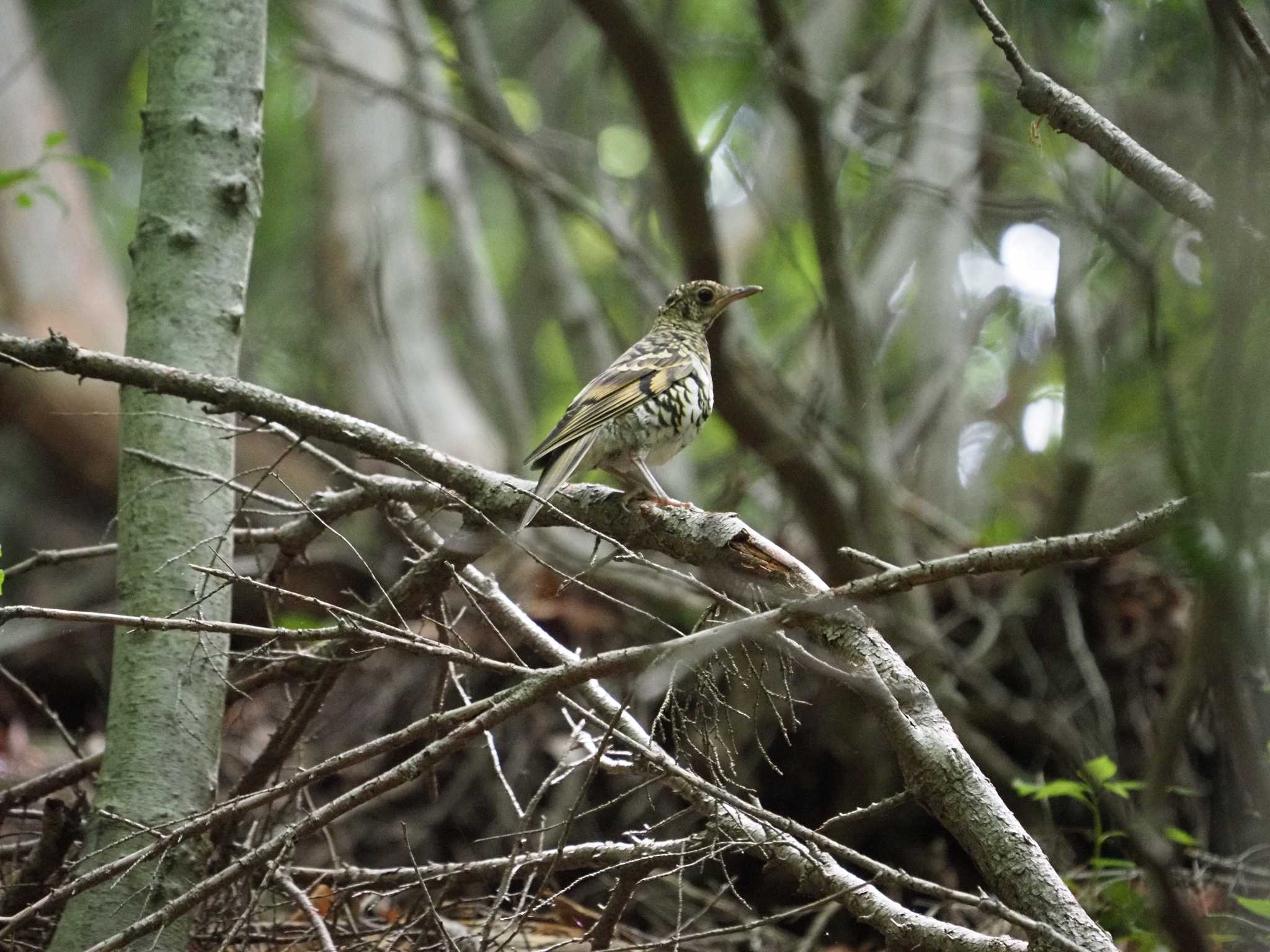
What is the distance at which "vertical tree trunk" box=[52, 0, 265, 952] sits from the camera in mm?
3252

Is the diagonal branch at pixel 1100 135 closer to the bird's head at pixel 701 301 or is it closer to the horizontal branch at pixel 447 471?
the horizontal branch at pixel 447 471

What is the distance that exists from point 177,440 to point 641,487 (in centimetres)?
144

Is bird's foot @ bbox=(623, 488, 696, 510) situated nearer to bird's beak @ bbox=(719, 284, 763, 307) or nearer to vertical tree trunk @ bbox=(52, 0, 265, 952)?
vertical tree trunk @ bbox=(52, 0, 265, 952)

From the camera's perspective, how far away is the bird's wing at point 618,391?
13.7ft

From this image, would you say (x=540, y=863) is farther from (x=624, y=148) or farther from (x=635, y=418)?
(x=624, y=148)

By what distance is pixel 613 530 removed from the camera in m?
3.38

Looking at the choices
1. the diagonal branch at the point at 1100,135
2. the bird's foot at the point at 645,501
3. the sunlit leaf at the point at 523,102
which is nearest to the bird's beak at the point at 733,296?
the bird's foot at the point at 645,501

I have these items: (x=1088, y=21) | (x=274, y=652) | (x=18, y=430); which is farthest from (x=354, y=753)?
(x=18, y=430)

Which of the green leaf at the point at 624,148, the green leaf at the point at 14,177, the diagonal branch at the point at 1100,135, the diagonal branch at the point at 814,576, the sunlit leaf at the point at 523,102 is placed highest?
the sunlit leaf at the point at 523,102

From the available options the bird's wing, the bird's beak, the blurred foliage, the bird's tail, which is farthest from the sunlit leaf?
the bird's tail

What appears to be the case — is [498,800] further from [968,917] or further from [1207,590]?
[1207,590]

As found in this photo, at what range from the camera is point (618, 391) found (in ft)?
14.6

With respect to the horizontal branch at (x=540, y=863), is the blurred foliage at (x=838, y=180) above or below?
above

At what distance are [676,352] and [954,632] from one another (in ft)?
9.11
